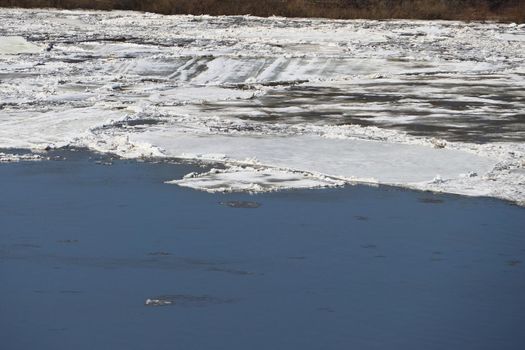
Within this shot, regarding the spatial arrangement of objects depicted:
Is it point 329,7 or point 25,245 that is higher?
point 329,7

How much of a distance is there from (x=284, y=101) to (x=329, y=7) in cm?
1408

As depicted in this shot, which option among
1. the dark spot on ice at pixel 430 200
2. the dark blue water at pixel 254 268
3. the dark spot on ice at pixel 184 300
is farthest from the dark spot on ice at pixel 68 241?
the dark spot on ice at pixel 430 200

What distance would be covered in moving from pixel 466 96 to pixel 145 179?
17.1 feet

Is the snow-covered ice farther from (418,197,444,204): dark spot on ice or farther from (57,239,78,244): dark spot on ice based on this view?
(57,239,78,244): dark spot on ice

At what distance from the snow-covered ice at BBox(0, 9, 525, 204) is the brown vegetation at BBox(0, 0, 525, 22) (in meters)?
3.93

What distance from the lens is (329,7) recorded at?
80.9 ft

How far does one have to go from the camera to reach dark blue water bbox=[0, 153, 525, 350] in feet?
13.7

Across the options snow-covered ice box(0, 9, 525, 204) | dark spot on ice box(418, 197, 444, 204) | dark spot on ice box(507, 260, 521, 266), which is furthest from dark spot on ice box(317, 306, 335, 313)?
snow-covered ice box(0, 9, 525, 204)

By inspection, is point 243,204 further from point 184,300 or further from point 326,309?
point 326,309

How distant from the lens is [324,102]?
10836 mm

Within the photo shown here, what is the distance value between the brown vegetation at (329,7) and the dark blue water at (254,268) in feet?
55.9

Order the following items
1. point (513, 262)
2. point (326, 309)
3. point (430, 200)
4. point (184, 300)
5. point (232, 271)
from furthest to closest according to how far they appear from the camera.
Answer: point (430, 200), point (513, 262), point (232, 271), point (184, 300), point (326, 309)

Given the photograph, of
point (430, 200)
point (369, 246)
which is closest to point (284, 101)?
point (430, 200)

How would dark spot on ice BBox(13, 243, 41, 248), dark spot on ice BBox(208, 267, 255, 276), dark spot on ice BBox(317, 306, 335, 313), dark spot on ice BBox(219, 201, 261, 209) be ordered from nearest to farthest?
dark spot on ice BBox(317, 306, 335, 313), dark spot on ice BBox(208, 267, 255, 276), dark spot on ice BBox(13, 243, 41, 248), dark spot on ice BBox(219, 201, 261, 209)
